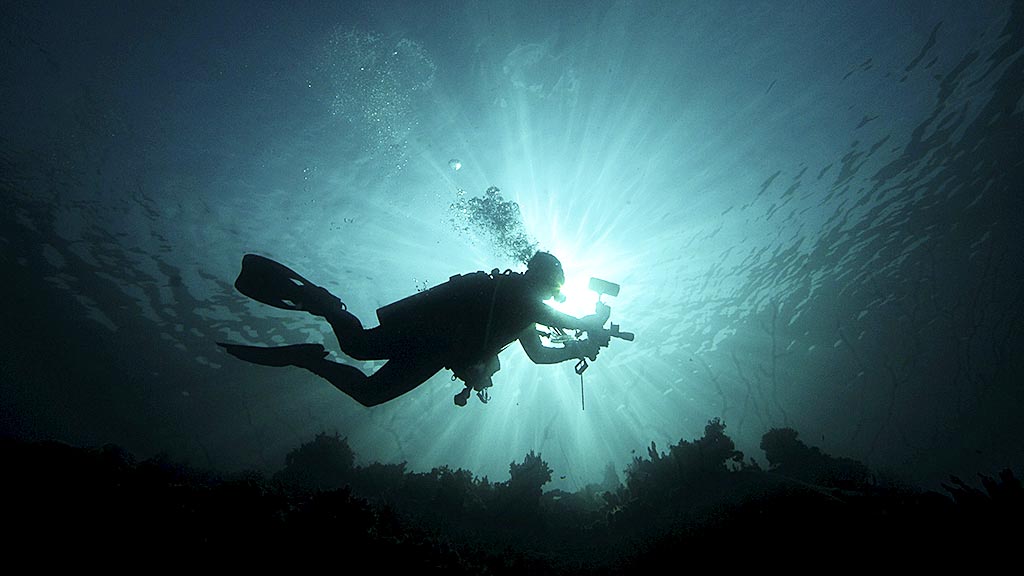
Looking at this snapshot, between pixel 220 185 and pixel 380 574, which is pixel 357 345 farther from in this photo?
pixel 220 185

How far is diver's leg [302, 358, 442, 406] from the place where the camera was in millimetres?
4395

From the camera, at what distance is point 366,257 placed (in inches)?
599

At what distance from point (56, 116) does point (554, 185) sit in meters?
15.7

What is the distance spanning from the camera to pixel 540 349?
5.82 metres

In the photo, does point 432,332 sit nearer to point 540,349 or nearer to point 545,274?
point 545,274

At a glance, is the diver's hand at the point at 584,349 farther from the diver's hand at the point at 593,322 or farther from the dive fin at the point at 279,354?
the dive fin at the point at 279,354

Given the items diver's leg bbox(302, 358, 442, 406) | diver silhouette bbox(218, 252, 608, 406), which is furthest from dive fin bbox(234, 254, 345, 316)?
diver's leg bbox(302, 358, 442, 406)

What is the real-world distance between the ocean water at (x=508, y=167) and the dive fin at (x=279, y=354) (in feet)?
5.20

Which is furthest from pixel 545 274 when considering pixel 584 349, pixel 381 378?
pixel 381 378

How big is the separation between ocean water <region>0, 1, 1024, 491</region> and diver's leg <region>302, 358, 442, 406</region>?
564 millimetres

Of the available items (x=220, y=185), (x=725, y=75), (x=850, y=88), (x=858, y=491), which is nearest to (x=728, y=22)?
(x=725, y=75)

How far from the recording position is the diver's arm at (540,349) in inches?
215

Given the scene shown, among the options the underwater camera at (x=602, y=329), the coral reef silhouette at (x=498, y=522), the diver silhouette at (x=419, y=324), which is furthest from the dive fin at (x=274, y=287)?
the underwater camera at (x=602, y=329)

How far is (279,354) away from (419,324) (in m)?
1.68
